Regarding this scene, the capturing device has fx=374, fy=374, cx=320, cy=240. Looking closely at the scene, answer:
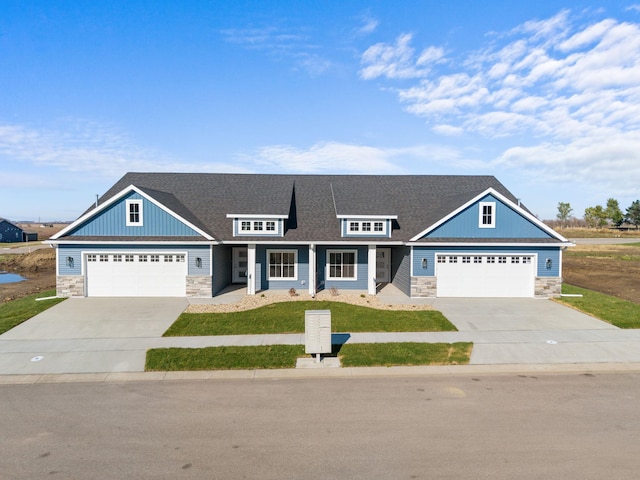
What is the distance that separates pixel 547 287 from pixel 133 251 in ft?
68.6

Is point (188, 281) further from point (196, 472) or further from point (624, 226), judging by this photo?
point (624, 226)

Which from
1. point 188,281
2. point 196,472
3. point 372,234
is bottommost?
point 196,472

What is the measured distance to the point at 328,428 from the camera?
23.8ft

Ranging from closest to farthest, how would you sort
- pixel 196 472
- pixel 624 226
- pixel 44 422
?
pixel 196 472 → pixel 44 422 → pixel 624 226

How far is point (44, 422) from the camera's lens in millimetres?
7461

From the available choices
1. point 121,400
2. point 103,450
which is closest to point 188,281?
point 121,400

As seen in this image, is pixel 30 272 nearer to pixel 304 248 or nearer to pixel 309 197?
pixel 309 197

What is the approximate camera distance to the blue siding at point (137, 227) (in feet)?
61.2

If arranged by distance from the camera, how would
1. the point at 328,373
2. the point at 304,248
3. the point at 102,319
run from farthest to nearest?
the point at 304,248, the point at 102,319, the point at 328,373

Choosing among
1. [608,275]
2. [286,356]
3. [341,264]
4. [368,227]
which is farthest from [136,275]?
[608,275]

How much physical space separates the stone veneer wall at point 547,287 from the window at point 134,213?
20.4 metres

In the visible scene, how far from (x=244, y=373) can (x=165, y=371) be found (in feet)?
7.12

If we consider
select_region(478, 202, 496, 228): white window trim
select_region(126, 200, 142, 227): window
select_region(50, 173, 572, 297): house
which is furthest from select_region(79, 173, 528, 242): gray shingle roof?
select_region(126, 200, 142, 227): window

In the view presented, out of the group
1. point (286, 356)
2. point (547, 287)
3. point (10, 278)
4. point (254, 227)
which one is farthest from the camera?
point (10, 278)
